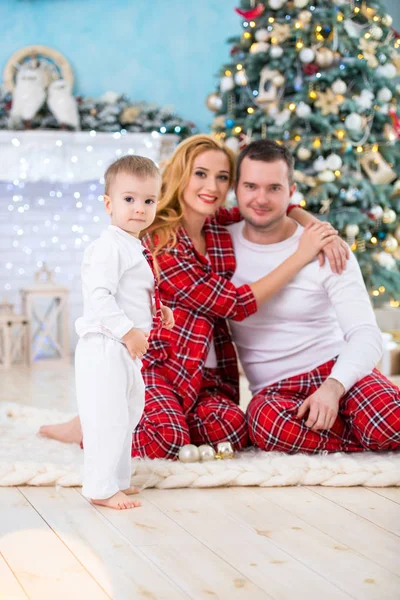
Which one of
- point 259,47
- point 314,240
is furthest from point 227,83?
point 314,240

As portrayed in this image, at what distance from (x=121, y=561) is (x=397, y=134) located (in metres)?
3.57

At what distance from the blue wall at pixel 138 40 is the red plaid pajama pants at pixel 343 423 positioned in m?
3.27

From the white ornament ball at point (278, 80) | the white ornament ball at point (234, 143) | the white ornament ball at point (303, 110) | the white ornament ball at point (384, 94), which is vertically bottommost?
the white ornament ball at point (234, 143)

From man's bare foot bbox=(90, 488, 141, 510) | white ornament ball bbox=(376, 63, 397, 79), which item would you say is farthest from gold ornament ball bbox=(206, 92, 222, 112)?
man's bare foot bbox=(90, 488, 141, 510)

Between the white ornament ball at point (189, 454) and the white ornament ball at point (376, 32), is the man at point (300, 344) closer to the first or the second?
the white ornament ball at point (189, 454)

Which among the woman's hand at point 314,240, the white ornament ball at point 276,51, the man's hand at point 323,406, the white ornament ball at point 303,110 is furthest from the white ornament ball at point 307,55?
the man's hand at point 323,406

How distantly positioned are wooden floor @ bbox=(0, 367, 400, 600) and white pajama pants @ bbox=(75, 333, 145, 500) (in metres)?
0.09

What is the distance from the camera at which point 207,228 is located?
274 centimetres

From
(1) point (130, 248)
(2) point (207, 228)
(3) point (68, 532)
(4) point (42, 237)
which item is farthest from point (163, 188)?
(4) point (42, 237)

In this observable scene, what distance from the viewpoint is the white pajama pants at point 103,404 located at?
1.97 m

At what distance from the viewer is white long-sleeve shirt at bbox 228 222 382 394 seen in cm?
256

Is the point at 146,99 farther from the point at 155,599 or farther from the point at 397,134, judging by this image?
the point at 155,599

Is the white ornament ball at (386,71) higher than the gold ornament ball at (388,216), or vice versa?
the white ornament ball at (386,71)

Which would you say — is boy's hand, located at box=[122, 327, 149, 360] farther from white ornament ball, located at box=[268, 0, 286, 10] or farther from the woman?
white ornament ball, located at box=[268, 0, 286, 10]
